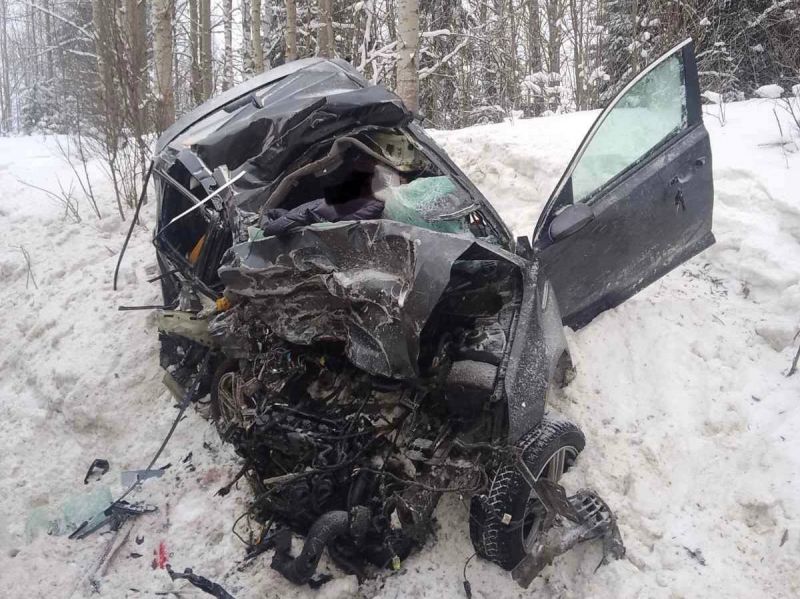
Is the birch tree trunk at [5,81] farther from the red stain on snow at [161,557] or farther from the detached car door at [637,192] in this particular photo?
the detached car door at [637,192]

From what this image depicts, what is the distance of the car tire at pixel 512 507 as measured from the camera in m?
2.55

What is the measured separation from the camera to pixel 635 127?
346 centimetres

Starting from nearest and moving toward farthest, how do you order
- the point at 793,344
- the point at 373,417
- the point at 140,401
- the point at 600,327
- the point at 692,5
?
the point at 373,417
the point at 793,344
the point at 600,327
the point at 140,401
the point at 692,5

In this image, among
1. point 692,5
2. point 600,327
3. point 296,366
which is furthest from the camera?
point 692,5

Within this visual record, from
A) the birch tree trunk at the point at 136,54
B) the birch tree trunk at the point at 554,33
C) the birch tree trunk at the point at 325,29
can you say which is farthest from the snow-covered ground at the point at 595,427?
the birch tree trunk at the point at 554,33

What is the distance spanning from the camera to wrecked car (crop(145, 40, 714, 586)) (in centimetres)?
251

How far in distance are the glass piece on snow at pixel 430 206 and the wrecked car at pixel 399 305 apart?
0.01m

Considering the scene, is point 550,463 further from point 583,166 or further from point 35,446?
point 35,446

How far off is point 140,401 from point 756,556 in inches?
154

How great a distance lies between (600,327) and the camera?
394cm

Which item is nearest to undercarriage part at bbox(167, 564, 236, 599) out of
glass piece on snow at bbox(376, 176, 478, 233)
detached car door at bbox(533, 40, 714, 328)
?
glass piece on snow at bbox(376, 176, 478, 233)

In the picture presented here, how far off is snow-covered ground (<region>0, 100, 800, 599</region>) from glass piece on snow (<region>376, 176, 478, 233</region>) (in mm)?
1398

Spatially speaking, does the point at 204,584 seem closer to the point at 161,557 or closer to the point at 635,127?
the point at 161,557

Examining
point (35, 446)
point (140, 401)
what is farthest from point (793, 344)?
point (35, 446)
